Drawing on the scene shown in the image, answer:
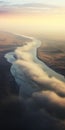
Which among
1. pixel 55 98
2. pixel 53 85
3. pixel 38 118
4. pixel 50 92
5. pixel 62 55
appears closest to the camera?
pixel 38 118

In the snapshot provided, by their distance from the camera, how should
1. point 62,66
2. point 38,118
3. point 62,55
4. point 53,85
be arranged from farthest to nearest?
point 62,55 < point 62,66 < point 53,85 < point 38,118

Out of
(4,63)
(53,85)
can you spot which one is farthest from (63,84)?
(4,63)

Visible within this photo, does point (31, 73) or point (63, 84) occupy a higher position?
point (31, 73)

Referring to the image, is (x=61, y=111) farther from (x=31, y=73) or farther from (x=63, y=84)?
(x=31, y=73)

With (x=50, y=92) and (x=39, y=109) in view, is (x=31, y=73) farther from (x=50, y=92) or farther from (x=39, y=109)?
(x=39, y=109)

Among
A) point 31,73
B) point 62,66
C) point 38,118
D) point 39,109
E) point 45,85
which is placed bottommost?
point 38,118

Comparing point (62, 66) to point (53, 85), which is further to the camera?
point (62, 66)

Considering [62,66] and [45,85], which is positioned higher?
[62,66]

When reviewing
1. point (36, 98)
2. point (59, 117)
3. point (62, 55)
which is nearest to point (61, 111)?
point (59, 117)

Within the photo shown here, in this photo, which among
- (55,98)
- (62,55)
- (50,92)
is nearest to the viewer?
(55,98)
